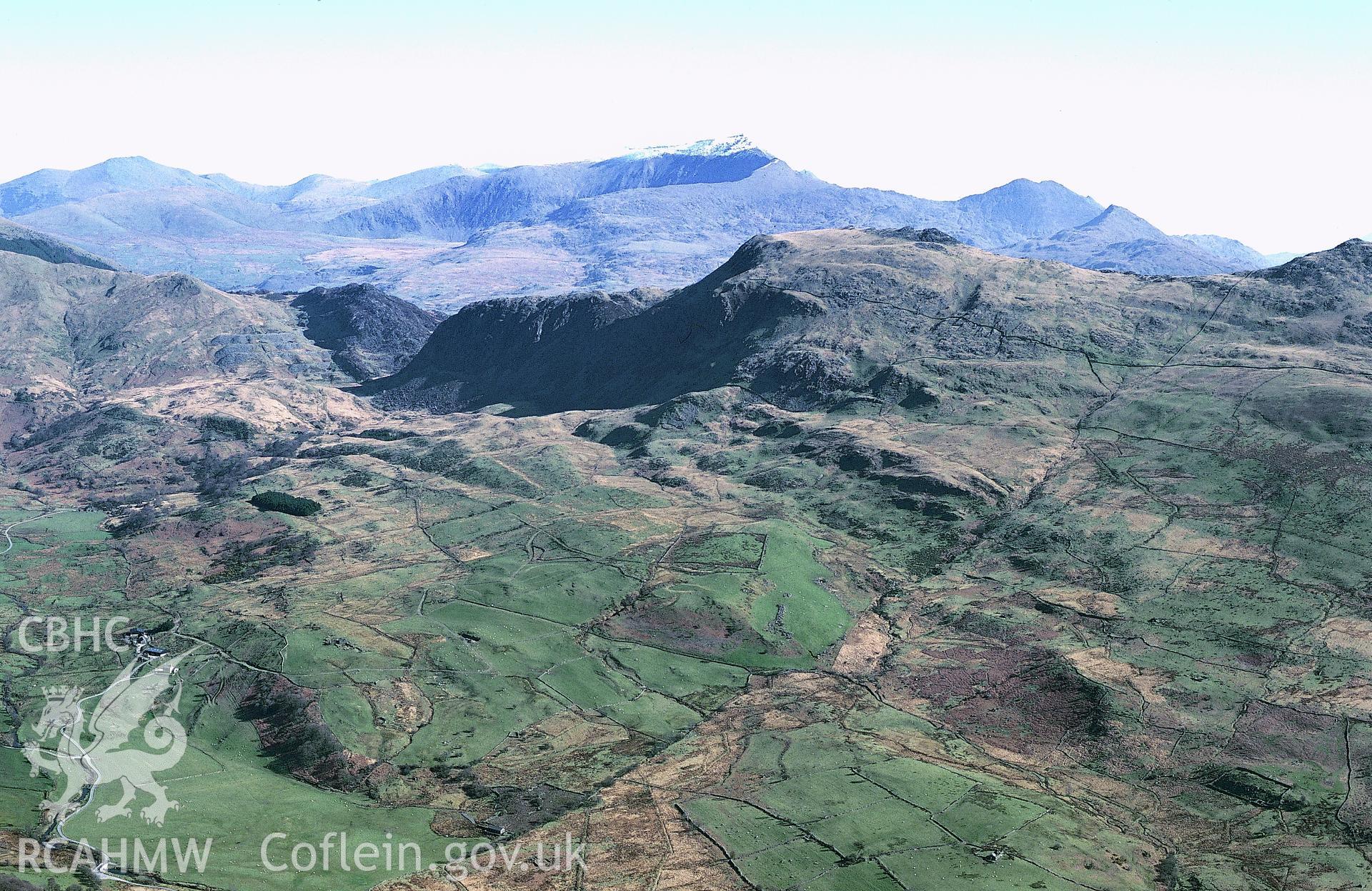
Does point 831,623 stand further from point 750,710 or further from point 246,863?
point 246,863

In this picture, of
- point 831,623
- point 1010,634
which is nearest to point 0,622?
point 831,623

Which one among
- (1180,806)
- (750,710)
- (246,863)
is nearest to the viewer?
(246,863)

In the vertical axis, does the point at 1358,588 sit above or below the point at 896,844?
above

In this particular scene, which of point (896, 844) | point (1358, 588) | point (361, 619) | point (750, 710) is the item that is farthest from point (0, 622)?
point (1358, 588)

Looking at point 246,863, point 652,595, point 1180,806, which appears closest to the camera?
point 246,863

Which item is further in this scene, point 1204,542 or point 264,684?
point 1204,542

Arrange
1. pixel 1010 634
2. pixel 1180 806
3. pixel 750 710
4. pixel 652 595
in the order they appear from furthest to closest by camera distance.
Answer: pixel 652 595 < pixel 1010 634 < pixel 750 710 < pixel 1180 806

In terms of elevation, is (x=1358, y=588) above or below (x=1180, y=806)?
above

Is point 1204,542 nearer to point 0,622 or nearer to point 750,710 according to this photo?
point 750,710

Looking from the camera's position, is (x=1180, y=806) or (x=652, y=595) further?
(x=652, y=595)
